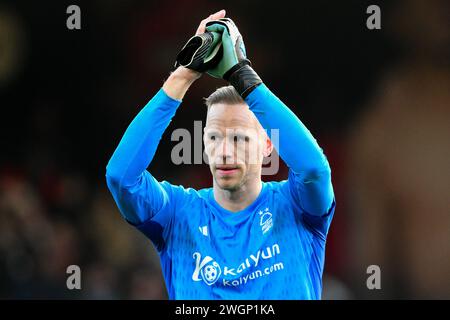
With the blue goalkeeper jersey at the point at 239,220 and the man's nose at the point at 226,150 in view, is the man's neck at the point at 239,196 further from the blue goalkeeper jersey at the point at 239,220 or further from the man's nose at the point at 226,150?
the man's nose at the point at 226,150

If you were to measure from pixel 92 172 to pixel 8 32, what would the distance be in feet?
5.94

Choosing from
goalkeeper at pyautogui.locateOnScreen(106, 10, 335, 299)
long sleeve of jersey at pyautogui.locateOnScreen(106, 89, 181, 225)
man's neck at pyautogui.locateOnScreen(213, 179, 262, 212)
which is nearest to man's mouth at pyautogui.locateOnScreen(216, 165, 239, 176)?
goalkeeper at pyautogui.locateOnScreen(106, 10, 335, 299)

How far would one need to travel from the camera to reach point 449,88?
8.74 m

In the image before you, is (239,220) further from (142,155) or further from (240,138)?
(142,155)

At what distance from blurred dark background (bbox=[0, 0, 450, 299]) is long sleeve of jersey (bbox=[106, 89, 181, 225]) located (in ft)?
14.2

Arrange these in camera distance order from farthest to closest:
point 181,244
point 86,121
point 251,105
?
point 86,121 < point 181,244 < point 251,105

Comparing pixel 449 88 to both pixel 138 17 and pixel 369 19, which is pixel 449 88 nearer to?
pixel 369 19

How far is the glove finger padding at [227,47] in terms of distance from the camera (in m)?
4.00

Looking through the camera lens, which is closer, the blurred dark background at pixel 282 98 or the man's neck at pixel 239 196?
the man's neck at pixel 239 196

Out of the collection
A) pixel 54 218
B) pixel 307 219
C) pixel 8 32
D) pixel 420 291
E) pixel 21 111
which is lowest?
pixel 420 291

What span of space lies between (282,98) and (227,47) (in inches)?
185

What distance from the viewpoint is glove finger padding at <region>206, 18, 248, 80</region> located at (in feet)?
13.1

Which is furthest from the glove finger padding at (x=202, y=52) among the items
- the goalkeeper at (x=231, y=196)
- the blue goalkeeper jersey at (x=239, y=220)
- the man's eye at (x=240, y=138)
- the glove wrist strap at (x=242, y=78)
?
the man's eye at (x=240, y=138)
